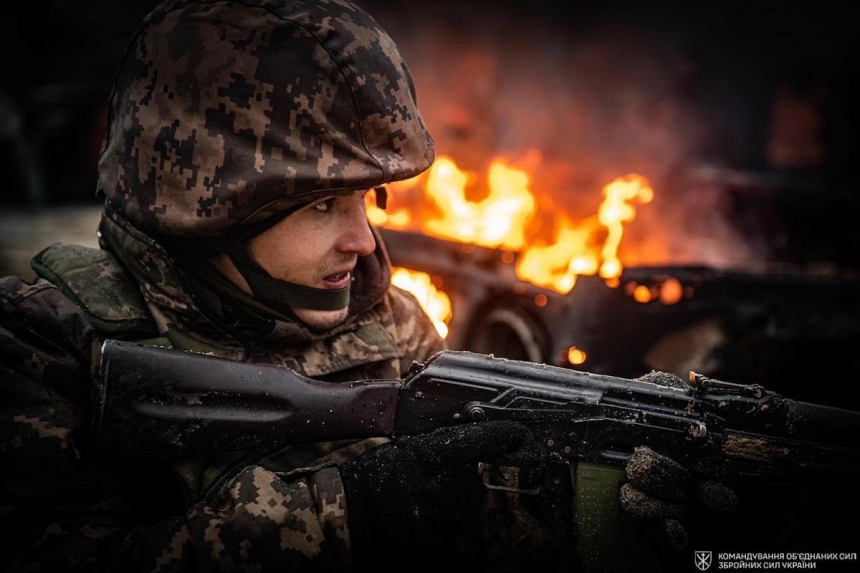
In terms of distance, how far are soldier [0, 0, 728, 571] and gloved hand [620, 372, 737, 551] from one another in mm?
316

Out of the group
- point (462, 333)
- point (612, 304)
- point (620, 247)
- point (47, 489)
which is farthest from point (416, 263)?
point (47, 489)

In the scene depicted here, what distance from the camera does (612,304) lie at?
15.3 ft

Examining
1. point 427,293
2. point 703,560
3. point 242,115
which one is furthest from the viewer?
point 427,293

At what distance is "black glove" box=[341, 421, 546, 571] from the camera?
1.75 meters

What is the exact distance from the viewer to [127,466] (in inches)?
69.7

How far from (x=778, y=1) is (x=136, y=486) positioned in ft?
31.9

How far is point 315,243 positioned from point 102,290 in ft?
2.11

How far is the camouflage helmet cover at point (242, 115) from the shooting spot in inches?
69.6

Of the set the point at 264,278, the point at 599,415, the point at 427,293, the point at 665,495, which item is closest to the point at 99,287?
the point at 264,278

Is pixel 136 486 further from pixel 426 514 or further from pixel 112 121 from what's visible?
pixel 112 121

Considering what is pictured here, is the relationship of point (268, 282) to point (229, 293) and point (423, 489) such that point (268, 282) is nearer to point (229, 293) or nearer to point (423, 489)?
point (229, 293)

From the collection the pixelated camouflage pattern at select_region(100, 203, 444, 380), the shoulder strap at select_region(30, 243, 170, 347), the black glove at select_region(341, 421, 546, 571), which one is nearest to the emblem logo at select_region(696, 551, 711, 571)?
the black glove at select_region(341, 421, 546, 571)

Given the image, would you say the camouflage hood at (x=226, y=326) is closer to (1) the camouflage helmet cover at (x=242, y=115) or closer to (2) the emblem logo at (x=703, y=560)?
(1) the camouflage helmet cover at (x=242, y=115)

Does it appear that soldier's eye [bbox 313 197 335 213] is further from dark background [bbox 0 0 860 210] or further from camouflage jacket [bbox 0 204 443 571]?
dark background [bbox 0 0 860 210]
